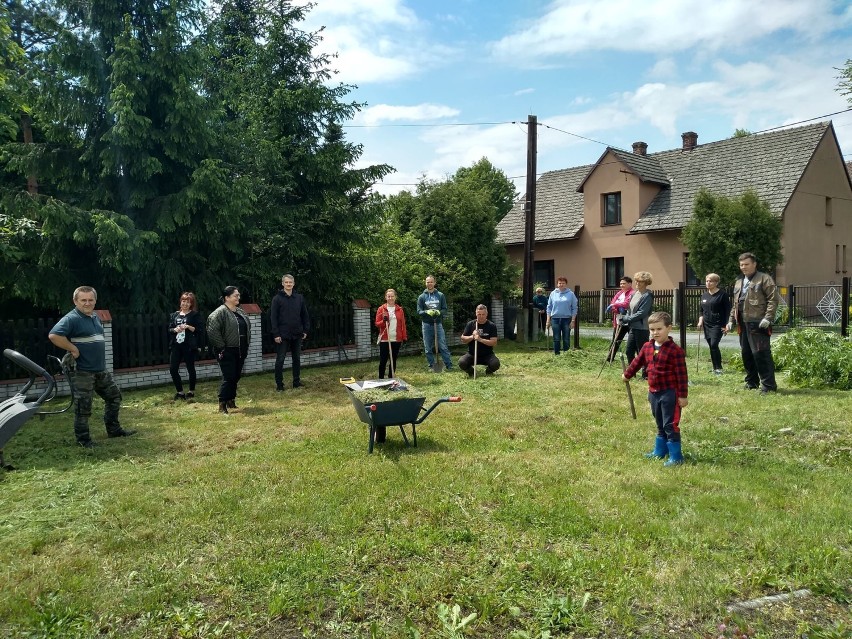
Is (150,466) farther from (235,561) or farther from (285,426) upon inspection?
(235,561)

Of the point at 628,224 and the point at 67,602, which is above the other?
the point at 628,224

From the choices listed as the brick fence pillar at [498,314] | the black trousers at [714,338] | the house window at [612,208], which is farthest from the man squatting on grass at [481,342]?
the house window at [612,208]

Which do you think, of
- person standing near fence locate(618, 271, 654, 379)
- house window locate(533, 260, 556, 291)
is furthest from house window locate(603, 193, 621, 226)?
person standing near fence locate(618, 271, 654, 379)

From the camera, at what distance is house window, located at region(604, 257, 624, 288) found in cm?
2759

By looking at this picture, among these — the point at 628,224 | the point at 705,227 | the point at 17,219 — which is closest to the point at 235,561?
the point at 17,219

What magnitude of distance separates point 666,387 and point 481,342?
→ 5.75 m

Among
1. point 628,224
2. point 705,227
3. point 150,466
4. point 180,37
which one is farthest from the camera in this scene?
point 628,224

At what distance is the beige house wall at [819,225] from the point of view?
23.1 meters

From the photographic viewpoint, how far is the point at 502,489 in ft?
16.7

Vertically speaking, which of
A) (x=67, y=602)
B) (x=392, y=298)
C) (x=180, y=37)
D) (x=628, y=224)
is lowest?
(x=67, y=602)

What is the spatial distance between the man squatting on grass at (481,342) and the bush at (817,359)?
4.78 meters

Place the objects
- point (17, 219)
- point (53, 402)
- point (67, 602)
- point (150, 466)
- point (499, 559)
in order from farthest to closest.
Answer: point (17, 219)
point (53, 402)
point (150, 466)
point (499, 559)
point (67, 602)

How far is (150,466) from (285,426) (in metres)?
1.89

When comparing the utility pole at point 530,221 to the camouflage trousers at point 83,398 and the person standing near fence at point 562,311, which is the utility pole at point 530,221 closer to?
the person standing near fence at point 562,311
